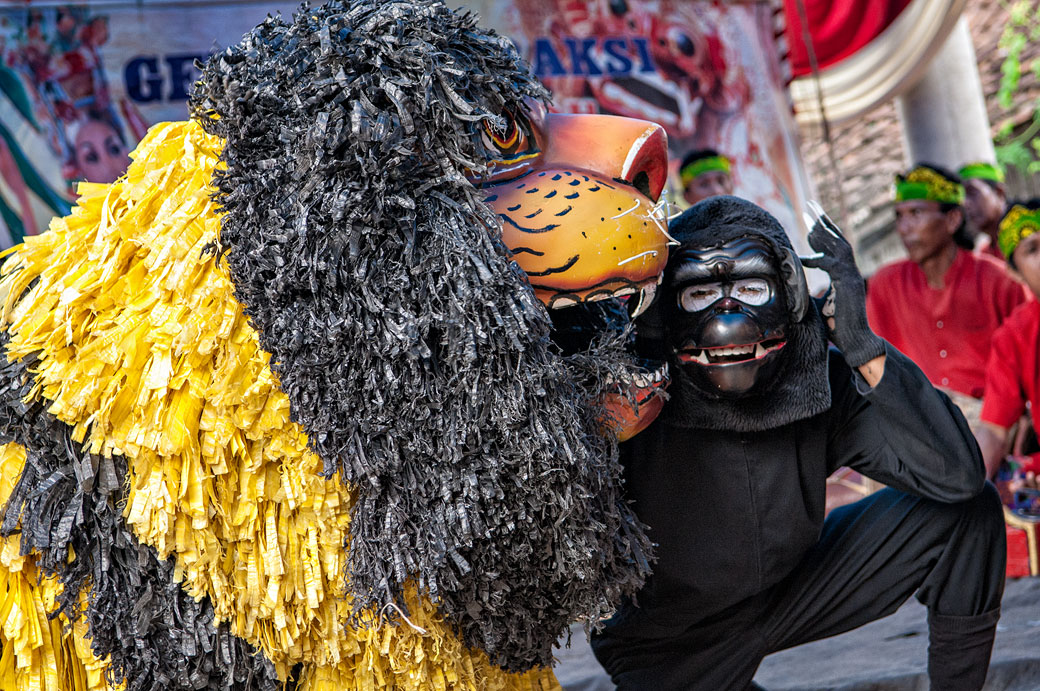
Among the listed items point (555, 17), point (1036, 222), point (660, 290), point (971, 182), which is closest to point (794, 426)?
point (660, 290)

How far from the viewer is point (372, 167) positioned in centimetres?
109

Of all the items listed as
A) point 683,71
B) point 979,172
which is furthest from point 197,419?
point 979,172

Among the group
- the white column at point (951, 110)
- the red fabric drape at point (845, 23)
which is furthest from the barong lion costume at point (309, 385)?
the white column at point (951, 110)

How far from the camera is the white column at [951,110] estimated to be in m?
5.18

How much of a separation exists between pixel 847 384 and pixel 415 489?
865mm

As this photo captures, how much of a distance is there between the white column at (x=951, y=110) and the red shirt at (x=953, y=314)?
157 cm

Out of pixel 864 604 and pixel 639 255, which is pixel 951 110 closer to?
pixel 864 604

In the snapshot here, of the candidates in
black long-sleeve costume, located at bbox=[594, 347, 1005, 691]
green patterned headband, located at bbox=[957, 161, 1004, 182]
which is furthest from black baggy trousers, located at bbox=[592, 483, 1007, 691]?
green patterned headband, located at bbox=[957, 161, 1004, 182]

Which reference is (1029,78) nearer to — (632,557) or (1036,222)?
(1036,222)

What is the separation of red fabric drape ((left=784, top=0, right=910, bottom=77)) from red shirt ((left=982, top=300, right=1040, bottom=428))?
8.19 ft

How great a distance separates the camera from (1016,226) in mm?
2930

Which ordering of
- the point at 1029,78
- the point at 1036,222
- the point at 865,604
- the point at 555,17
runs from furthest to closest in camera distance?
1. the point at 1029,78
2. the point at 555,17
3. the point at 1036,222
4. the point at 865,604

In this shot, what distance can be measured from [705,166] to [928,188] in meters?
0.86

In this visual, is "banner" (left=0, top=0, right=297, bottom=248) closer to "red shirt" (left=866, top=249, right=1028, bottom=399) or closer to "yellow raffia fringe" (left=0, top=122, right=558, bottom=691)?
"yellow raffia fringe" (left=0, top=122, right=558, bottom=691)
